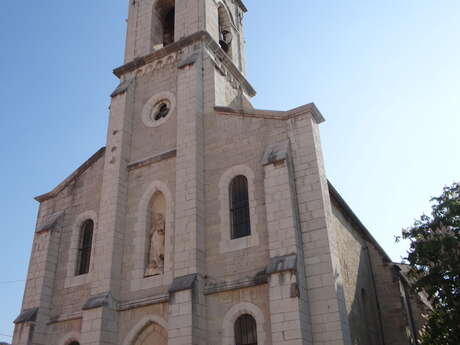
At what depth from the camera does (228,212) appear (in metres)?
14.9

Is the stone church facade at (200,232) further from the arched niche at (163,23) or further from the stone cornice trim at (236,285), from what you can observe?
the arched niche at (163,23)

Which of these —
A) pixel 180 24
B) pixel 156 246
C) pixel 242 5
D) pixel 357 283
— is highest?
pixel 242 5

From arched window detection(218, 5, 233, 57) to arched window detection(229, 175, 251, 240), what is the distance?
9.03 m

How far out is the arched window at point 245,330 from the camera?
1284 cm

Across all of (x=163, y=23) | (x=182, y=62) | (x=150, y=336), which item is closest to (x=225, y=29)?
(x=163, y=23)

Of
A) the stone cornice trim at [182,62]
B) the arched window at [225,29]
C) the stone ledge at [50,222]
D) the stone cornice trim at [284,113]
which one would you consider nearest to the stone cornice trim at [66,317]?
the stone ledge at [50,222]

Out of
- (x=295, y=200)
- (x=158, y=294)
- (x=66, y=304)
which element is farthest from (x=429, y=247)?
(x=66, y=304)

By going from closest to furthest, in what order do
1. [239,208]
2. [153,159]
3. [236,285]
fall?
[236,285], [239,208], [153,159]

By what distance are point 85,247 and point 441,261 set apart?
12.1 metres

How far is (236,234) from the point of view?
14.6m

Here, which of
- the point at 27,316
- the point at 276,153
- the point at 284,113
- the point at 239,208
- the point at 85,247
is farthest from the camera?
the point at 85,247

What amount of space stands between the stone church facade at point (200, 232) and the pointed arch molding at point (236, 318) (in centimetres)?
3

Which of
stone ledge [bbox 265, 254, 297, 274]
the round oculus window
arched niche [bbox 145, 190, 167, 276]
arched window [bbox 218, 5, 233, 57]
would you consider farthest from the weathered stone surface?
arched window [bbox 218, 5, 233, 57]

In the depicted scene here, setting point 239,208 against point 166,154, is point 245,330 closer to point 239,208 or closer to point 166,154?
point 239,208
